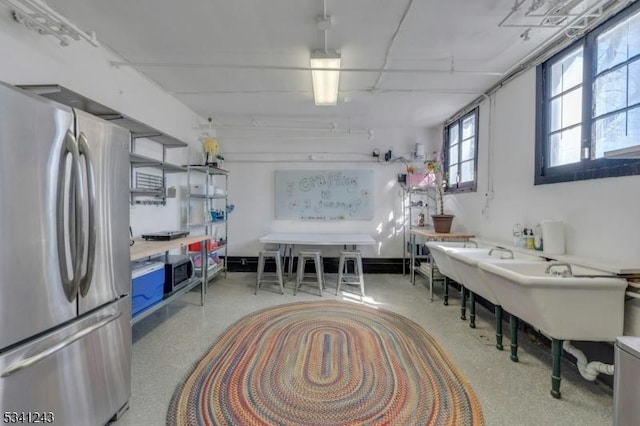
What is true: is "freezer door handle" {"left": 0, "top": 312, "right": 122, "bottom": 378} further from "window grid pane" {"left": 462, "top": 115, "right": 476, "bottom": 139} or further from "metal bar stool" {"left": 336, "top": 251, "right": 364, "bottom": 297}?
"window grid pane" {"left": 462, "top": 115, "right": 476, "bottom": 139}

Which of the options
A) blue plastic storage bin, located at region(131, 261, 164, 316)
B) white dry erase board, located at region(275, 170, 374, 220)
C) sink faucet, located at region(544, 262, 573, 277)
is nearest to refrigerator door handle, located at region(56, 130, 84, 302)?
blue plastic storage bin, located at region(131, 261, 164, 316)

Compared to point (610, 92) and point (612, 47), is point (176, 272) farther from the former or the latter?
Answer: point (612, 47)

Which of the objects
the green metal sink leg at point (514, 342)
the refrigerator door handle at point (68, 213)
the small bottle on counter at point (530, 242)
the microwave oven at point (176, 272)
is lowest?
the green metal sink leg at point (514, 342)

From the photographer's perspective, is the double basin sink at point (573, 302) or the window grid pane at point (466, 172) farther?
the window grid pane at point (466, 172)

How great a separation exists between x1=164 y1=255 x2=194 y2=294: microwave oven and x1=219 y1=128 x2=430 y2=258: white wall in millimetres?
1976

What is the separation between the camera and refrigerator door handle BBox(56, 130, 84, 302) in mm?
1256

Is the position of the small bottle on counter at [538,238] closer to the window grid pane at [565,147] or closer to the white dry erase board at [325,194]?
the window grid pane at [565,147]

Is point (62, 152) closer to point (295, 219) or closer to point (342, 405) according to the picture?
point (342, 405)

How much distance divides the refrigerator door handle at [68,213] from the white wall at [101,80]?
121 cm

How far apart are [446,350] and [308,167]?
357 cm

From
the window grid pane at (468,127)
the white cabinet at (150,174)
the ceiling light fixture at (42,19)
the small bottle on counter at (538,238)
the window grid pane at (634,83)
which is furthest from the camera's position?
the window grid pane at (468,127)

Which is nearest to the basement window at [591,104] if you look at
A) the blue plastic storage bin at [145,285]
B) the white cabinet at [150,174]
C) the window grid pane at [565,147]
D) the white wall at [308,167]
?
the window grid pane at [565,147]

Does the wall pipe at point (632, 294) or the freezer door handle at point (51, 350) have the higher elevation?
the wall pipe at point (632, 294)

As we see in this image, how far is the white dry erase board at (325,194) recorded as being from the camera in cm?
509
